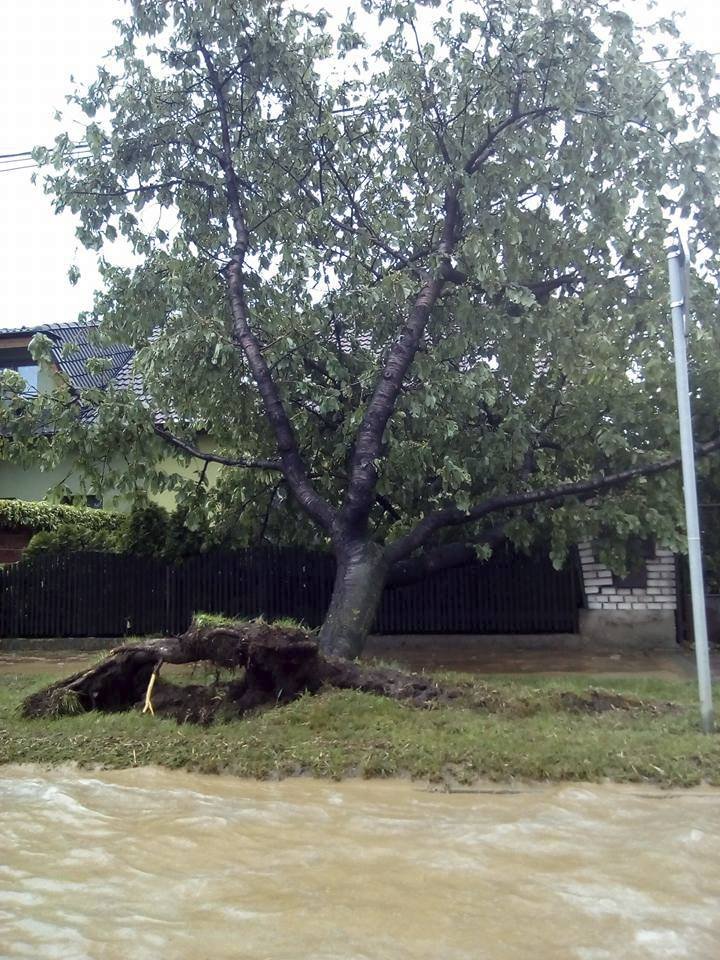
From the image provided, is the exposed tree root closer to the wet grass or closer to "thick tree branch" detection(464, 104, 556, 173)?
the wet grass

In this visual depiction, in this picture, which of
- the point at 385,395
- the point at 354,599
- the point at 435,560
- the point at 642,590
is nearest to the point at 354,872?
the point at 354,599

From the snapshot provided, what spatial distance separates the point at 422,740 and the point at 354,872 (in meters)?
2.13

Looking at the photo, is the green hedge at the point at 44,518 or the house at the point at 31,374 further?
the house at the point at 31,374

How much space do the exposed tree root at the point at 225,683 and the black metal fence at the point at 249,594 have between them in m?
5.15

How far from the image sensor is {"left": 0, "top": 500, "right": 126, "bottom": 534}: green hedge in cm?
1489

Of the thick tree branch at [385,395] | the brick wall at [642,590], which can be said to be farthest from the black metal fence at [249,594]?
the thick tree branch at [385,395]

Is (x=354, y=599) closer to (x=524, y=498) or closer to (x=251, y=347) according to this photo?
(x=524, y=498)

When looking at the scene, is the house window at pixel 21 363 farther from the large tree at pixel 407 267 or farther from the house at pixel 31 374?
the large tree at pixel 407 267

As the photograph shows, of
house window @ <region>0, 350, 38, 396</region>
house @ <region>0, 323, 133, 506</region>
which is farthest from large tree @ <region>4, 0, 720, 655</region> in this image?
house window @ <region>0, 350, 38, 396</region>

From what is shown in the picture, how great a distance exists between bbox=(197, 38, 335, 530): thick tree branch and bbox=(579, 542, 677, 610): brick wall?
4535mm

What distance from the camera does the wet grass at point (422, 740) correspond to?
19.0 feet

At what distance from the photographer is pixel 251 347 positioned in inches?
378

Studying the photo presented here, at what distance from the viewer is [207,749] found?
20.9 feet

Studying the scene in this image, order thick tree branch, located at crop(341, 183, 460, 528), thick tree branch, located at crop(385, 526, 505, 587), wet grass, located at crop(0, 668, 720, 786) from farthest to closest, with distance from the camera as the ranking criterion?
1. thick tree branch, located at crop(385, 526, 505, 587)
2. thick tree branch, located at crop(341, 183, 460, 528)
3. wet grass, located at crop(0, 668, 720, 786)
